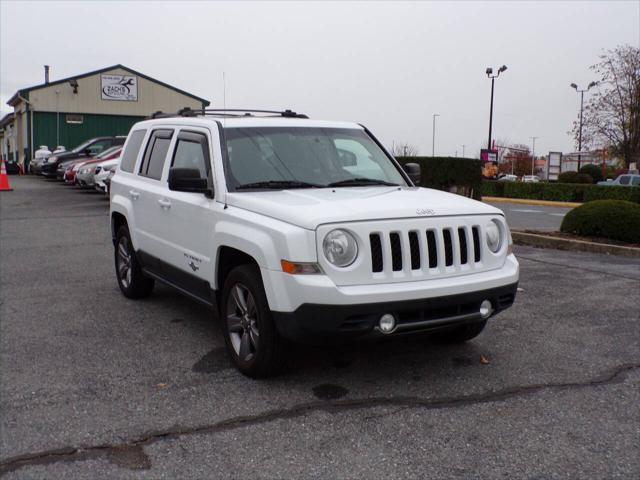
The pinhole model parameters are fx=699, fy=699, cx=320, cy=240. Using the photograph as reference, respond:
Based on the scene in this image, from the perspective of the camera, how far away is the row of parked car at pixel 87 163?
20.3m

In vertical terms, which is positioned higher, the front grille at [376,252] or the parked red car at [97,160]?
the parked red car at [97,160]

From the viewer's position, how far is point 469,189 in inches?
699

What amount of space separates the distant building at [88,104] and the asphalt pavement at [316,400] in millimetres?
36584

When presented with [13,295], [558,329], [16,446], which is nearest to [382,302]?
[16,446]

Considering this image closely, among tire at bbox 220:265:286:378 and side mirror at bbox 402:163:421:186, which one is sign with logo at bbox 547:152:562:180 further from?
tire at bbox 220:265:286:378

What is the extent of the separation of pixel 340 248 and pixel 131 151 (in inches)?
149

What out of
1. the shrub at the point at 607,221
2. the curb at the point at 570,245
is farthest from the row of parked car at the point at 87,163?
the shrub at the point at 607,221

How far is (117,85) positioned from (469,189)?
30269 mm

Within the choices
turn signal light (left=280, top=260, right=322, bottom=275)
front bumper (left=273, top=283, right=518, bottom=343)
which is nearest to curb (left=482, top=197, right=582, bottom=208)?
front bumper (left=273, top=283, right=518, bottom=343)

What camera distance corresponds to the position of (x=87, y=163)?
75.0ft

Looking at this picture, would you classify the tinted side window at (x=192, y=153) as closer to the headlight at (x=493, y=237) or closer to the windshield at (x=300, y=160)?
the windshield at (x=300, y=160)

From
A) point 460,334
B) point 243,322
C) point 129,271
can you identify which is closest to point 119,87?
point 129,271

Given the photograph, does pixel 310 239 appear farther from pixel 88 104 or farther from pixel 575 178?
pixel 88 104

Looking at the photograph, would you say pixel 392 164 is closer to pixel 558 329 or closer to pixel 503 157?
pixel 558 329
